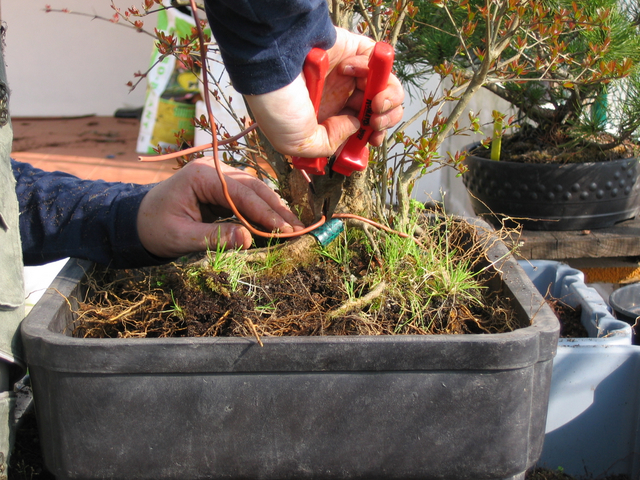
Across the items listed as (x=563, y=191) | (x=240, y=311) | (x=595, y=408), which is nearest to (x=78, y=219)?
(x=240, y=311)

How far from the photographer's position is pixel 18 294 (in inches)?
30.5

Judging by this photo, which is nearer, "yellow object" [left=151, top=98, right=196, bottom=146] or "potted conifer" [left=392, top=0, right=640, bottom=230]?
"potted conifer" [left=392, top=0, right=640, bottom=230]

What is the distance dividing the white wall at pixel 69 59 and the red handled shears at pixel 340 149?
477cm

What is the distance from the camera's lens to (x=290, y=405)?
675mm

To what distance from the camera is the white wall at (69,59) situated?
516 centimetres

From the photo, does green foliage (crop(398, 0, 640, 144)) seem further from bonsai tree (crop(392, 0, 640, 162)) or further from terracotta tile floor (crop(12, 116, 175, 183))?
terracotta tile floor (crop(12, 116, 175, 183))

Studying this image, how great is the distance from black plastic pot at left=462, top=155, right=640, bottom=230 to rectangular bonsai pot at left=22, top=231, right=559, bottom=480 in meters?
1.09

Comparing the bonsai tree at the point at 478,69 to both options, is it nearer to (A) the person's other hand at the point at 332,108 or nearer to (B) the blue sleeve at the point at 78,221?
(A) the person's other hand at the point at 332,108

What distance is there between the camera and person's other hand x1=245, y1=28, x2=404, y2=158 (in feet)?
2.04

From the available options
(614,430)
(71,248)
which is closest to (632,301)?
(614,430)

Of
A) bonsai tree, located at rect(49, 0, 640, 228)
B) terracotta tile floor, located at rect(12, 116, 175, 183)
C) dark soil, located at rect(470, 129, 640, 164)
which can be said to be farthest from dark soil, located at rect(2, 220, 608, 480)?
terracotta tile floor, located at rect(12, 116, 175, 183)

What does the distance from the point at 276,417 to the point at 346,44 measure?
52cm

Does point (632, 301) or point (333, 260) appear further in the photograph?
point (632, 301)

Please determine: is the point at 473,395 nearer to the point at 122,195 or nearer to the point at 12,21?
the point at 122,195
